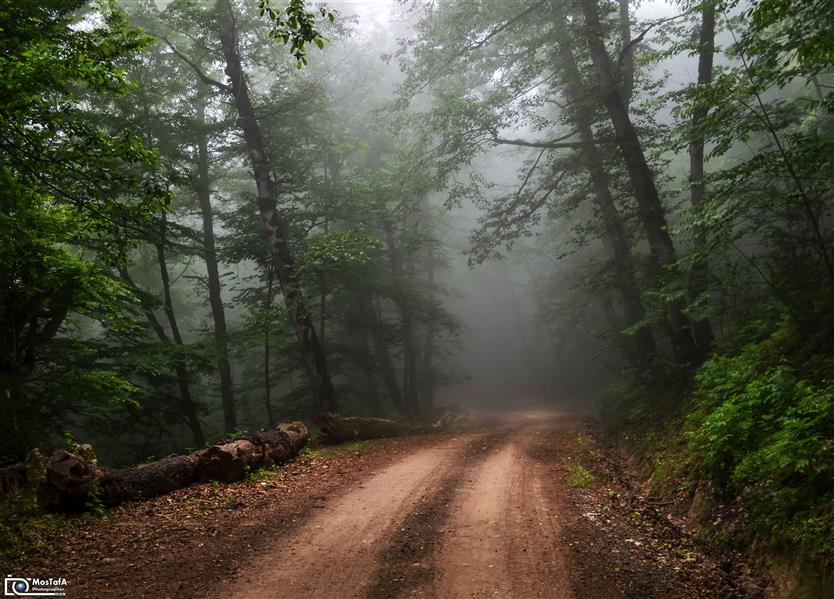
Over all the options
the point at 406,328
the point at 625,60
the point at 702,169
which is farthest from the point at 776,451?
the point at 406,328

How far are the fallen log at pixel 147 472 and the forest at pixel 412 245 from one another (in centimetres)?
6

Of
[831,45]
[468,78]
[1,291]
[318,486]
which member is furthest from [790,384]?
[468,78]

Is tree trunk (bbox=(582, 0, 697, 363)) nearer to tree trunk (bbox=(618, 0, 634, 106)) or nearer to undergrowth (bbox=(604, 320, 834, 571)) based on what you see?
tree trunk (bbox=(618, 0, 634, 106))

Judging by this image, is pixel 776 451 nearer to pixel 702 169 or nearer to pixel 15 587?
pixel 15 587

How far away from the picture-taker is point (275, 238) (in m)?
13.7

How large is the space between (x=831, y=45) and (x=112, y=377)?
11.2 metres

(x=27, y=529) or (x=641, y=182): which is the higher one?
(x=641, y=182)

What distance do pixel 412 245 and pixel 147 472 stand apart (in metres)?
13.9

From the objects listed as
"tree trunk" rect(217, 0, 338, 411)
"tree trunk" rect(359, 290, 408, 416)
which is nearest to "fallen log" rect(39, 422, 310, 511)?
"tree trunk" rect(217, 0, 338, 411)

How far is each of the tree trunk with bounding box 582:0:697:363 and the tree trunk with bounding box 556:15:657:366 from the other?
0.79 metres

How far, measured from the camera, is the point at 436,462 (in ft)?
32.6

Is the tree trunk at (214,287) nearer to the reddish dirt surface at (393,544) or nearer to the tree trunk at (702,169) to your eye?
the reddish dirt surface at (393,544)

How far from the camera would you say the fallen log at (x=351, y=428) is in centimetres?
1237

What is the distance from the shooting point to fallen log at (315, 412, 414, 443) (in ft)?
40.6
